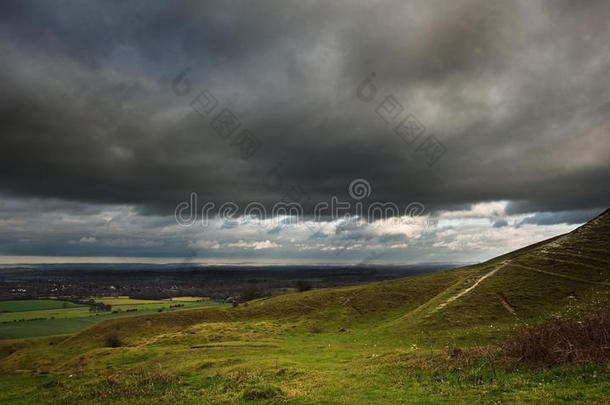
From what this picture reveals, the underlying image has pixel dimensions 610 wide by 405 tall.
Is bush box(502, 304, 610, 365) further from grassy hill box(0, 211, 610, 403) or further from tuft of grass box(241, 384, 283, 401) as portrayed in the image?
tuft of grass box(241, 384, 283, 401)

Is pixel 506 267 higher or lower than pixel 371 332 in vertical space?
higher

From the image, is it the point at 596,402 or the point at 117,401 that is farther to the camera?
the point at 117,401

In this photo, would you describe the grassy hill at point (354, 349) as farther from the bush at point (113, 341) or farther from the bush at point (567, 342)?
the bush at point (567, 342)

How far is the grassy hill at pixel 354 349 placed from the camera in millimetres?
19750

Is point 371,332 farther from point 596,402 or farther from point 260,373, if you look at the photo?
point 596,402

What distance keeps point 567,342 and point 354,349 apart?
24946 millimetres

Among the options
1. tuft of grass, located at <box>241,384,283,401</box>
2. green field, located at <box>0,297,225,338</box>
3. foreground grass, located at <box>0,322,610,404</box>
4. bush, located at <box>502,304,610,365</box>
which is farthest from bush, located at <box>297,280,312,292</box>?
bush, located at <box>502,304,610,365</box>

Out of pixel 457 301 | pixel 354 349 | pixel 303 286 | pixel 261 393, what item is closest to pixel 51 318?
pixel 303 286

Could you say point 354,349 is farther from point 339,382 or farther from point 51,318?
point 51,318

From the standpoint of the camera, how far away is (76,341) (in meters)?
79.4

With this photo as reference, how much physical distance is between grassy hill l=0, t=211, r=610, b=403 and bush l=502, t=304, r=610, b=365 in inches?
30.6

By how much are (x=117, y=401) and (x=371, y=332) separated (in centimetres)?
3647

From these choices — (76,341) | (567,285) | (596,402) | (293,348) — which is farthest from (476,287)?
(76,341)

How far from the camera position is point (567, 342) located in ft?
64.7
